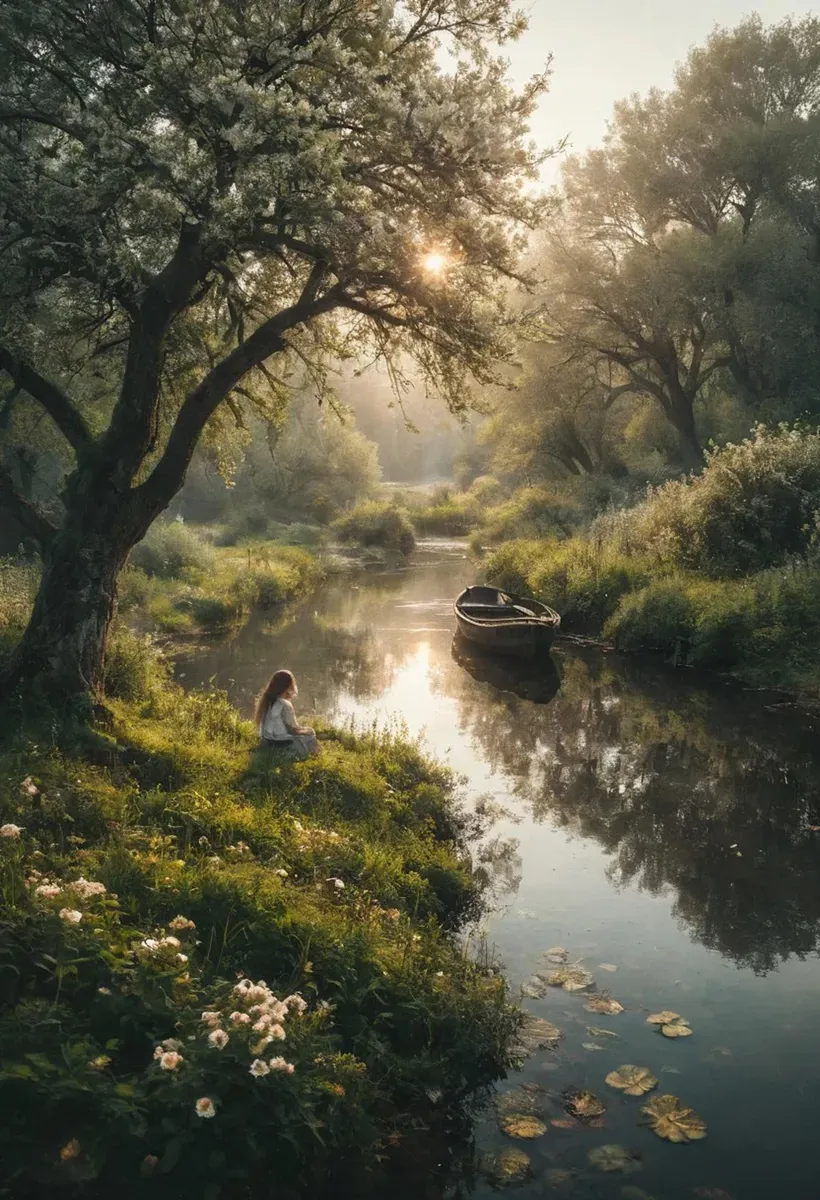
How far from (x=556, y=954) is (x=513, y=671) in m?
13.4

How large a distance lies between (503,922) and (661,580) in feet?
49.8

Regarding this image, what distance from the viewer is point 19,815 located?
25.4 ft

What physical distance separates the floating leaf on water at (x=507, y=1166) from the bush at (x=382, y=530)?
149ft

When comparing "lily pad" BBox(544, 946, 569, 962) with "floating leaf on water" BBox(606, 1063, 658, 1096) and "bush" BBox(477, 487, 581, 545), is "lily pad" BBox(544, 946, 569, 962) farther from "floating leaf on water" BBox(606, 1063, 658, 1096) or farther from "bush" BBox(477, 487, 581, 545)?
"bush" BBox(477, 487, 581, 545)

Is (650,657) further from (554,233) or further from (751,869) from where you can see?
(554,233)

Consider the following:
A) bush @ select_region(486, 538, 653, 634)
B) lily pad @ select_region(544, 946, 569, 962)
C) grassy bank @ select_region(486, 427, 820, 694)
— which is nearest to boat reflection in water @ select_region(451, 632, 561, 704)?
grassy bank @ select_region(486, 427, 820, 694)

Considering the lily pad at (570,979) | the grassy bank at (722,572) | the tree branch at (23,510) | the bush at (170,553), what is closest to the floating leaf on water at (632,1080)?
the lily pad at (570,979)

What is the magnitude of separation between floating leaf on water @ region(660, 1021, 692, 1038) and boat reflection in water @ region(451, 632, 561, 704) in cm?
1140

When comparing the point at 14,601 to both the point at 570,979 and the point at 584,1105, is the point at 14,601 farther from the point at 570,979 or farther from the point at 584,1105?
the point at 584,1105

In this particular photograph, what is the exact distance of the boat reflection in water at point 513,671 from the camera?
19.7 meters

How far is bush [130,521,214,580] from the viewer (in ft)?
100

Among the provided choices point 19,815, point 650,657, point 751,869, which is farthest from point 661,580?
point 19,815

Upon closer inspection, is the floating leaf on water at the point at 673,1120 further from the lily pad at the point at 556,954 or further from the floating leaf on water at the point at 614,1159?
the lily pad at the point at 556,954

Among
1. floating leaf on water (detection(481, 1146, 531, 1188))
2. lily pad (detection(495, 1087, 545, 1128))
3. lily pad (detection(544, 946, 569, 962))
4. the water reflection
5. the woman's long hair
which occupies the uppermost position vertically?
the woman's long hair
